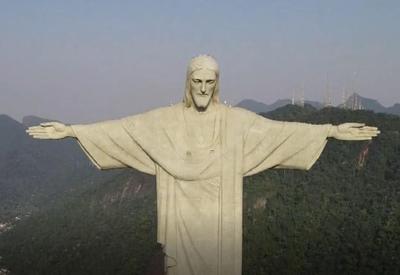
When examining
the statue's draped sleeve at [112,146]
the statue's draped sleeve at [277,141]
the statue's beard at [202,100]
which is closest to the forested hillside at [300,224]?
the statue's draped sleeve at [277,141]

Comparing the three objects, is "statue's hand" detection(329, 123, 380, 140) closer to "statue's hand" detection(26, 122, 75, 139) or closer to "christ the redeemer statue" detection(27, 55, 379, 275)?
"christ the redeemer statue" detection(27, 55, 379, 275)

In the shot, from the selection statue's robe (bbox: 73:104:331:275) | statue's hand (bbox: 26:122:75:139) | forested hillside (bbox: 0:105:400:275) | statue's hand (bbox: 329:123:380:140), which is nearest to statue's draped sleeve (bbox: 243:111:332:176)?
statue's robe (bbox: 73:104:331:275)

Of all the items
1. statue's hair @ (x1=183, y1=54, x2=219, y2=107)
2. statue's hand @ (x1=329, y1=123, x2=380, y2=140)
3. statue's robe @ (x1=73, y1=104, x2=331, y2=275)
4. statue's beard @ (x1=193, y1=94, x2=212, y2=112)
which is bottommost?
statue's robe @ (x1=73, y1=104, x2=331, y2=275)

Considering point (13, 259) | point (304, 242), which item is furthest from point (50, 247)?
point (304, 242)

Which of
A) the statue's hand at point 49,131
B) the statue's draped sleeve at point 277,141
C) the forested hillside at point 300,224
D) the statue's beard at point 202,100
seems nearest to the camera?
the statue's hand at point 49,131

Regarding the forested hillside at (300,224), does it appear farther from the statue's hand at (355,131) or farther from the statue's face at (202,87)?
the statue's face at (202,87)

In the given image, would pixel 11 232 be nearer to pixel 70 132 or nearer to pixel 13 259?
pixel 13 259

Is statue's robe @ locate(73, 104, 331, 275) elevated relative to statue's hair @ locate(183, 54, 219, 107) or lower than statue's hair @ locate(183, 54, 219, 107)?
lower
